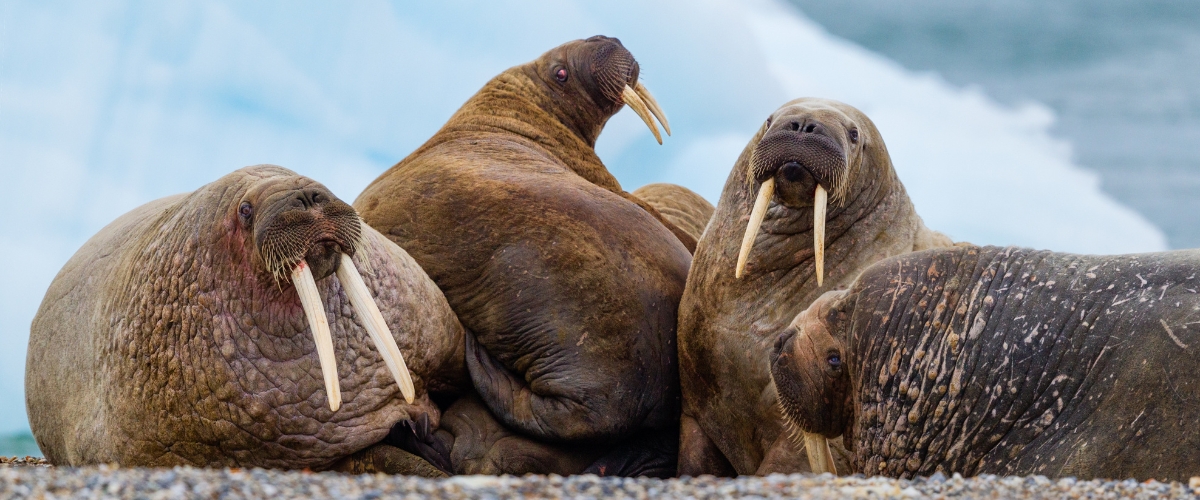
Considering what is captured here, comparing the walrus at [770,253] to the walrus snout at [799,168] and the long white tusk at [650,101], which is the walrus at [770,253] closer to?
the walrus snout at [799,168]

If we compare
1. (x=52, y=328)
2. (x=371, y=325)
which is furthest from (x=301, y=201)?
(x=52, y=328)

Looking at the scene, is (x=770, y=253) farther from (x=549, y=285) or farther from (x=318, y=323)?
(x=318, y=323)

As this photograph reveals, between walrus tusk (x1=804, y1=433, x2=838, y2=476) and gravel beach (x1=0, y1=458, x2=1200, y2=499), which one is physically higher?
walrus tusk (x1=804, y1=433, x2=838, y2=476)

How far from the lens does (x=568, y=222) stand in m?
6.67

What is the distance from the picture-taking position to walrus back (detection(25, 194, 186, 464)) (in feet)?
19.5

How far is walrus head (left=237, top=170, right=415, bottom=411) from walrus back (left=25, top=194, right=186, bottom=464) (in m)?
→ 1.11

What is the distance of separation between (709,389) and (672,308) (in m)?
0.61

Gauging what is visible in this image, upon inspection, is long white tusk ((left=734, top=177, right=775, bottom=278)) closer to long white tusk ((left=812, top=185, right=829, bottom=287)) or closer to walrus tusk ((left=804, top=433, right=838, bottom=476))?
long white tusk ((left=812, top=185, right=829, bottom=287))

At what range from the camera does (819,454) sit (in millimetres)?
5207

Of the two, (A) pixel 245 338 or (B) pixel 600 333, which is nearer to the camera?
(A) pixel 245 338

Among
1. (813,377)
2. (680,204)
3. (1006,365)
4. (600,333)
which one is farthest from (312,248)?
(680,204)

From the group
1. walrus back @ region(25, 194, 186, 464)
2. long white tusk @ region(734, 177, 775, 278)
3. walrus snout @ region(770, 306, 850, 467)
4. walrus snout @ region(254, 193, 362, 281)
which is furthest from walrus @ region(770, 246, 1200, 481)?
walrus back @ region(25, 194, 186, 464)

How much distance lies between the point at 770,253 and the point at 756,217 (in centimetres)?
48

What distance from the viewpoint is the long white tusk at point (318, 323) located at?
4.96m
